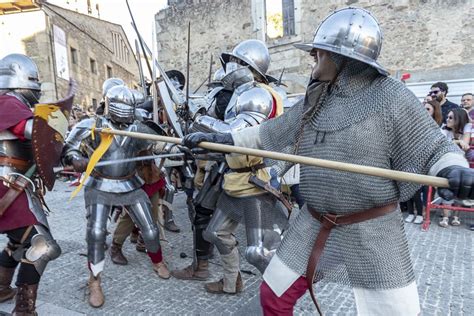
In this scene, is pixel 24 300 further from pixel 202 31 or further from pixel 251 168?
pixel 202 31

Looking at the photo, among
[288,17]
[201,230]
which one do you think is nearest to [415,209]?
[201,230]

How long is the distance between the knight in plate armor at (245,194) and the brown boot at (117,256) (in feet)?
3.48

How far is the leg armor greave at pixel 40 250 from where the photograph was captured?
243cm

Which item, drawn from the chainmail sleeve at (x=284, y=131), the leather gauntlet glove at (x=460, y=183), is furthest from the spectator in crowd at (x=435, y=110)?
the leather gauntlet glove at (x=460, y=183)

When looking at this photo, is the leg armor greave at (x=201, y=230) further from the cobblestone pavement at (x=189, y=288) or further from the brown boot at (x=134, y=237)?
the brown boot at (x=134, y=237)

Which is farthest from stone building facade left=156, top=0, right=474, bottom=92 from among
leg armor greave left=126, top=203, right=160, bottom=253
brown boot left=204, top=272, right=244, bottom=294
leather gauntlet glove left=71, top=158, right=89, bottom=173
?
leather gauntlet glove left=71, top=158, right=89, bottom=173

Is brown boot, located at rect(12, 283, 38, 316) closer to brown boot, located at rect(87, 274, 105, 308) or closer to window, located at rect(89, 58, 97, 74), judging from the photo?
brown boot, located at rect(87, 274, 105, 308)

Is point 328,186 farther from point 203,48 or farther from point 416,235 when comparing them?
point 203,48

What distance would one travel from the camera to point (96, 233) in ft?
9.43

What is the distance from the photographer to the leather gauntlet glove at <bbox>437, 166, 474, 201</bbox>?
Result: 48.8 inches

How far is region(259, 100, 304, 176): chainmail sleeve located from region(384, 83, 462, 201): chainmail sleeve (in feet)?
1.55

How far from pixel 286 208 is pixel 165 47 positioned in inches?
514

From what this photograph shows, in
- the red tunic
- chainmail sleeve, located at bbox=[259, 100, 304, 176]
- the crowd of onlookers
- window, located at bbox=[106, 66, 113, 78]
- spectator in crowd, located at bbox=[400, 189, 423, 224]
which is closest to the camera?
chainmail sleeve, located at bbox=[259, 100, 304, 176]

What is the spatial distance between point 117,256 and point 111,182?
39.9 inches
